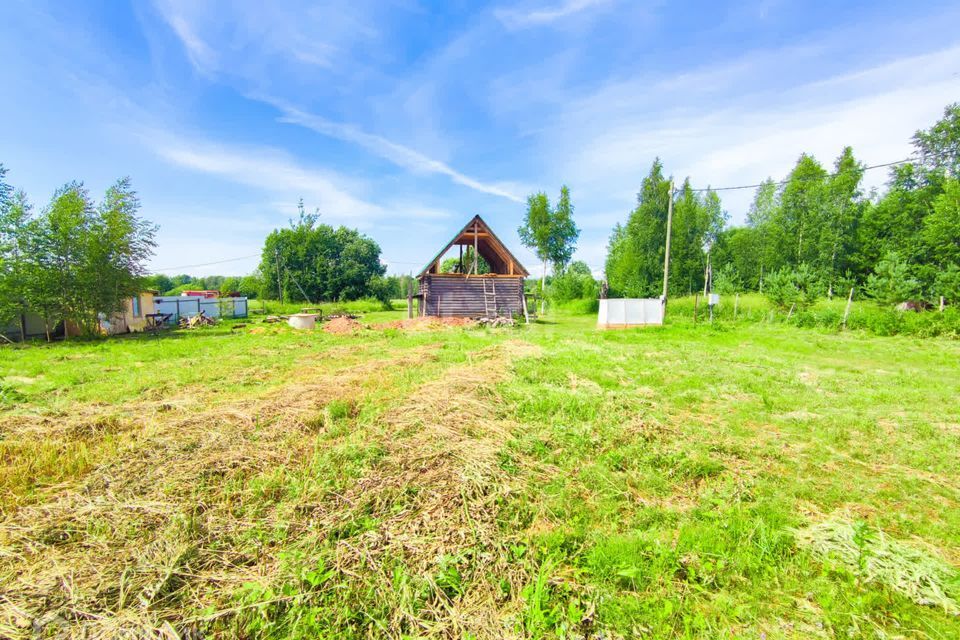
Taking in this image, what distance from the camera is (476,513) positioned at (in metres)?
2.93

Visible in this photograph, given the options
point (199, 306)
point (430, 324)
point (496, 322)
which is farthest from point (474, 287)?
point (199, 306)

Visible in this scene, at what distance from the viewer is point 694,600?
233cm

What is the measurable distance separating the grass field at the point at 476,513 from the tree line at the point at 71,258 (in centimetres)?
1378

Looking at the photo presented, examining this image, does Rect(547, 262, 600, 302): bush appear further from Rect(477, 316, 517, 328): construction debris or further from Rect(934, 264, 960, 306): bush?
Rect(934, 264, 960, 306): bush

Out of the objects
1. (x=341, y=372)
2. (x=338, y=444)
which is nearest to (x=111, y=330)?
(x=341, y=372)

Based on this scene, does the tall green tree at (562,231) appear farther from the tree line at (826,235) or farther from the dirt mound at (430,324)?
the dirt mound at (430,324)

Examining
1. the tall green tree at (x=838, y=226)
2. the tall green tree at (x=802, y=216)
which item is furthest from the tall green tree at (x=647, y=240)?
the tall green tree at (x=838, y=226)

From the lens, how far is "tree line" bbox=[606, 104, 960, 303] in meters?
20.3

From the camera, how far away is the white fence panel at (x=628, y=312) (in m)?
18.2

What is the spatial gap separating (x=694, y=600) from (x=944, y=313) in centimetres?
1986

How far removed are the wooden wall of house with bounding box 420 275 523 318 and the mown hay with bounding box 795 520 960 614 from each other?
1926 centimetres

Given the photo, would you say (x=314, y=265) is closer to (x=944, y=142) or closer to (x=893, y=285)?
(x=893, y=285)

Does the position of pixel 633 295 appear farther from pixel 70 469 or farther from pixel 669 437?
pixel 70 469

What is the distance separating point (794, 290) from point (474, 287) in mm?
16937
